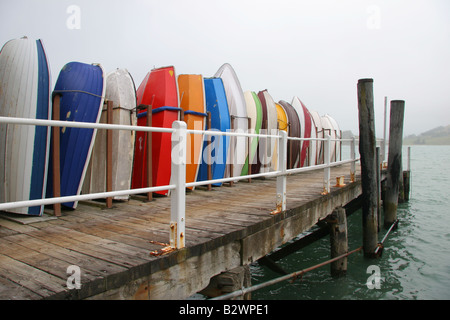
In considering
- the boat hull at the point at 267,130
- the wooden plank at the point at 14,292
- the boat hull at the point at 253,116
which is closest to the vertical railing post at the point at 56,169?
the wooden plank at the point at 14,292

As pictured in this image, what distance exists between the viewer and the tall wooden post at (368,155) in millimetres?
6016

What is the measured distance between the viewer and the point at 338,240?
564cm

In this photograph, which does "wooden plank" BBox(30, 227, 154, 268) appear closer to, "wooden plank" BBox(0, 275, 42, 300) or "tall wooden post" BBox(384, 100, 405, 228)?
"wooden plank" BBox(0, 275, 42, 300)

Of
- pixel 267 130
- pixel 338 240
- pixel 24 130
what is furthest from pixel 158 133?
pixel 338 240

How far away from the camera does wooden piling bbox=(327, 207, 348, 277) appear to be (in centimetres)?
558

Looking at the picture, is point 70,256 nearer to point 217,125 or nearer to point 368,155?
point 217,125

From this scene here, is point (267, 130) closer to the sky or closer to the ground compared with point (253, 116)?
closer to the ground

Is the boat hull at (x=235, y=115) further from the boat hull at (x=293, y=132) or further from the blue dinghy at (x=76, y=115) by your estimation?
the blue dinghy at (x=76, y=115)

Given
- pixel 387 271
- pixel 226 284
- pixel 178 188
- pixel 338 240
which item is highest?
pixel 178 188

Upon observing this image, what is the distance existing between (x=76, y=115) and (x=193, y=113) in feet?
6.30

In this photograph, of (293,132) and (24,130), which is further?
(293,132)
